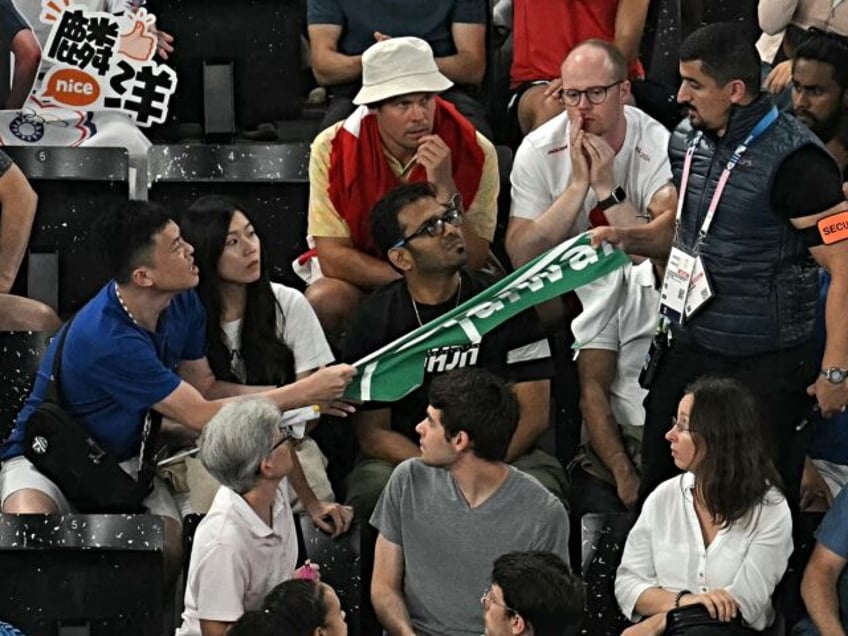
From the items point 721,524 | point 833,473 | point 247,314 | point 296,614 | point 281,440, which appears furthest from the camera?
point 833,473

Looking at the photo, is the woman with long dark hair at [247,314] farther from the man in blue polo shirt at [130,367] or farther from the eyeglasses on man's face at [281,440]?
the eyeglasses on man's face at [281,440]

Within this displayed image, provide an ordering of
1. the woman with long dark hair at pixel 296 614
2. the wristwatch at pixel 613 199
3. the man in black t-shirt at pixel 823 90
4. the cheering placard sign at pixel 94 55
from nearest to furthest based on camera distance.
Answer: the woman with long dark hair at pixel 296 614
the wristwatch at pixel 613 199
the man in black t-shirt at pixel 823 90
the cheering placard sign at pixel 94 55

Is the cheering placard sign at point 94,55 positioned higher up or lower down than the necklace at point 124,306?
higher up

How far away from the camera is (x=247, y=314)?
5.52 metres

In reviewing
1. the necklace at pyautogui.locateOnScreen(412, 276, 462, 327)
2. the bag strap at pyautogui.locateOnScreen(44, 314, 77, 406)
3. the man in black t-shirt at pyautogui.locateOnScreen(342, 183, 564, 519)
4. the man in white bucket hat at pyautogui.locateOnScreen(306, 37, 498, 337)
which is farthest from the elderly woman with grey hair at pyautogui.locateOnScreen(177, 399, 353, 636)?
the man in white bucket hat at pyautogui.locateOnScreen(306, 37, 498, 337)

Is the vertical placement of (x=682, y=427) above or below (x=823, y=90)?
below

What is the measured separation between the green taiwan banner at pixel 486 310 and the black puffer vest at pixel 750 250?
283 mm

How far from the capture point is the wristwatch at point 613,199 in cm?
583

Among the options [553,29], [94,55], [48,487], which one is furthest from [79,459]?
[553,29]

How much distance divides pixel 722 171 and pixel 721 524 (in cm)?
86

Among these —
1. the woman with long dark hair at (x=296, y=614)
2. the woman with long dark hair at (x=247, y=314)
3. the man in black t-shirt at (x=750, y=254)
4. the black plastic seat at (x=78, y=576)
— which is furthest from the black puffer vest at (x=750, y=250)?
the black plastic seat at (x=78, y=576)

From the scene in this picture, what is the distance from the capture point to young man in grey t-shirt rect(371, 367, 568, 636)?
16.3ft

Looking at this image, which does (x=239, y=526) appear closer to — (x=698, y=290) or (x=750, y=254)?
(x=698, y=290)

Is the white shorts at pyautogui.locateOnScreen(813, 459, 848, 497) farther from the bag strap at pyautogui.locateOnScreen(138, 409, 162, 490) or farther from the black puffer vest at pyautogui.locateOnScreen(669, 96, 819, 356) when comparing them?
the bag strap at pyautogui.locateOnScreen(138, 409, 162, 490)
